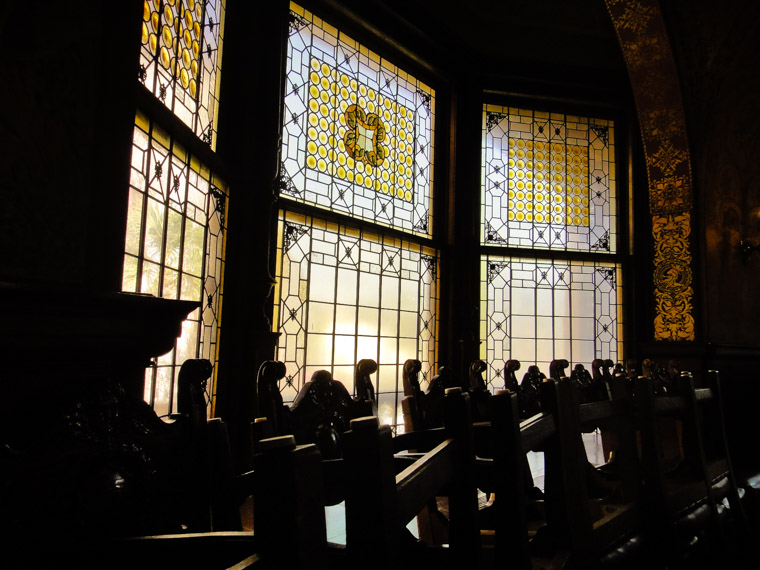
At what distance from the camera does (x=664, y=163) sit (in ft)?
17.3

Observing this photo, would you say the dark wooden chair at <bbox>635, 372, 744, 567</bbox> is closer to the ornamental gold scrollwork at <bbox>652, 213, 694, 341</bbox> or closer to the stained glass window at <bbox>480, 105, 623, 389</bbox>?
the stained glass window at <bbox>480, 105, 623, 389</bbox>

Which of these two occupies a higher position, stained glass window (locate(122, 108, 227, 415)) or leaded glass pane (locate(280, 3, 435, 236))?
leaded glass pane (locate(280, 3, 435, 236))

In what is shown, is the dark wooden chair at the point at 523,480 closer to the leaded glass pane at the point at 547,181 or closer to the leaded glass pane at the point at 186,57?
the leaded glass pane at the point at 186,57

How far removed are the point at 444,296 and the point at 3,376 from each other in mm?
3990

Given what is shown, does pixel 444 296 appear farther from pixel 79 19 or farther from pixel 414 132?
pixel 79 19

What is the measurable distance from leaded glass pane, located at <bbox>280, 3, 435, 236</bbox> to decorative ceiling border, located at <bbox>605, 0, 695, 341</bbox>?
199cm

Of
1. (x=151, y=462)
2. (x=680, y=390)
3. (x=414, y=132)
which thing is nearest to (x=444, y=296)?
(x=414, y=132)

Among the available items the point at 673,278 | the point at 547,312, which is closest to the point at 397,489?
the point at 547,312

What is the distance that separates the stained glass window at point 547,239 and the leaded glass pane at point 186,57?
283 centimetres

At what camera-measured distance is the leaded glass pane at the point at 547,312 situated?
4.95m

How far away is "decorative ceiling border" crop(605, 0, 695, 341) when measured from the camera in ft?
16.4

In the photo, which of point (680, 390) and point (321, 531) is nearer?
point (321, 531)

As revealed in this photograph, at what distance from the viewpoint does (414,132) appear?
14.8 ft

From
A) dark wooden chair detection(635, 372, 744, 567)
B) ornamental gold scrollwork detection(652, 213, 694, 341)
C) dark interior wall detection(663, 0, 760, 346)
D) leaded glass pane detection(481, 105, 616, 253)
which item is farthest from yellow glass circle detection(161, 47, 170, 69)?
ornamental gold scrollwork detection(652, 213, 694, 341)
